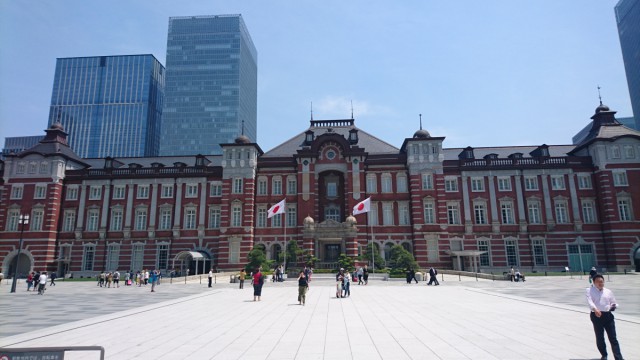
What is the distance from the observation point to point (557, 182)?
4581cm

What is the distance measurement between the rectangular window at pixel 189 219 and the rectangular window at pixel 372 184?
22.8 meters

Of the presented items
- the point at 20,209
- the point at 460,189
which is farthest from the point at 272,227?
the point at 20,209

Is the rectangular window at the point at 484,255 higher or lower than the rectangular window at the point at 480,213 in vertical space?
lower

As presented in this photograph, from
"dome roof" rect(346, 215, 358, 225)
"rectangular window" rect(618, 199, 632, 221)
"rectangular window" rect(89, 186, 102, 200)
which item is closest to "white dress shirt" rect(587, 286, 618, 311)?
"dome roof" rect(346, 215, 358, 225)

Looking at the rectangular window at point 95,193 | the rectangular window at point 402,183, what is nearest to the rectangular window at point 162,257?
the rectangular window at point 95,193

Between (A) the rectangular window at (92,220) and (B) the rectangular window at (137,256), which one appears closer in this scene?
(B) the rectangular window at (137,256)

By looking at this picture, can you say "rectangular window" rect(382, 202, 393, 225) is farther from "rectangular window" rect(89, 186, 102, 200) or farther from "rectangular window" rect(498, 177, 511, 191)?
"rectangular window" rect(89, 186, 102, 200)

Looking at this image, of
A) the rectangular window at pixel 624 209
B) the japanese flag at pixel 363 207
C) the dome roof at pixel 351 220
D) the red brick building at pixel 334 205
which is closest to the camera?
the japanese flag at pixel 363 207

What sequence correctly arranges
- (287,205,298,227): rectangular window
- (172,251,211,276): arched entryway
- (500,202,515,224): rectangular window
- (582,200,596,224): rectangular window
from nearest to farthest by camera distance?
(582,200,596,224): rectangular window → (172,251,211,276): arched entryway → (500,202,515,224): rectangular window → (287,205,298,227): rectangular window

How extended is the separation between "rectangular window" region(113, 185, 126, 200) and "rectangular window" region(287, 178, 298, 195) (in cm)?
2186

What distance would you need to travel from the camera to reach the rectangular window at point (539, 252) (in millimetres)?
44125

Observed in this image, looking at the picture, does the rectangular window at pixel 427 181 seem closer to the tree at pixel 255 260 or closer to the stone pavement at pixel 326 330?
the tree at pixel 255 260

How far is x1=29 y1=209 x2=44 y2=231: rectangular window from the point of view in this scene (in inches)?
1829

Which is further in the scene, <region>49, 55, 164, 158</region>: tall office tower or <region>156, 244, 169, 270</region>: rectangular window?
<region>49, 55, 164, 158</region>: tall office tower
